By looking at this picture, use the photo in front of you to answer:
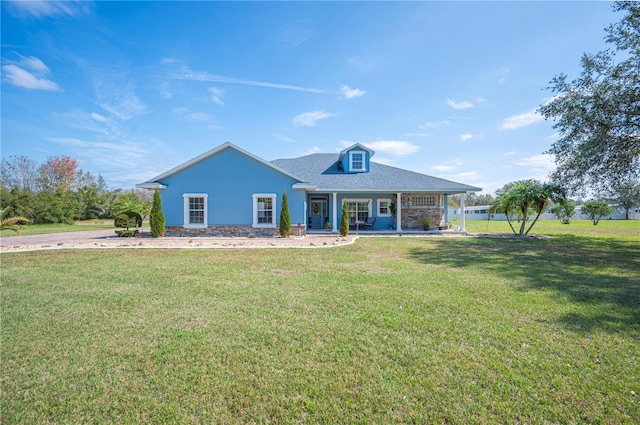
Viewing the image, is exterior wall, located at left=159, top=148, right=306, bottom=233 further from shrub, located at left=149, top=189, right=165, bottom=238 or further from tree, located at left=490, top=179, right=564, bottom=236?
tree, located at left=490, top=179, right=564, bottom=236

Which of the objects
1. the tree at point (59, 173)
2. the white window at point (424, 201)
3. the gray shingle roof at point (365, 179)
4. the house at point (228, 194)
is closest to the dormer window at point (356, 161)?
the gray shingle roof at point (365, 179)

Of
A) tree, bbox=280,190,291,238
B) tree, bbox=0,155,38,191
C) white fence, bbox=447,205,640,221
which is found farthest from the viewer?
white fence, bbox=447,205,640,221

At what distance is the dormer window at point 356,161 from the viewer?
20031 mm

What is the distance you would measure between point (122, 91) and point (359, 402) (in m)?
17.6

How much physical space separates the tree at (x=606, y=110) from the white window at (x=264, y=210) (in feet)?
48.9

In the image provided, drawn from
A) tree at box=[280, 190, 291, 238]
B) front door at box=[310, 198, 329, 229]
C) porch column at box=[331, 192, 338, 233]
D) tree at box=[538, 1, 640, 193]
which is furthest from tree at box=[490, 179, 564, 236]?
tree at box=[280, 190, 291, 238]

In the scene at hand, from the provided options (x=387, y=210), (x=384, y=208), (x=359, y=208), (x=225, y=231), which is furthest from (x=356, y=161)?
(x=225, y=231)

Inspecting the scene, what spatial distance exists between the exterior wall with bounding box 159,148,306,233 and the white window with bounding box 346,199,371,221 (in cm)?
493

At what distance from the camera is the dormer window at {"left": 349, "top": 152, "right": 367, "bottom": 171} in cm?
2003

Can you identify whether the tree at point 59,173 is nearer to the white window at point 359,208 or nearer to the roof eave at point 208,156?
the roof eave at point 208,156

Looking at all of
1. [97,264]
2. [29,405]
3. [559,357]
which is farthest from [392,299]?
[97,264]

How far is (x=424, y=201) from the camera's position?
1936cm

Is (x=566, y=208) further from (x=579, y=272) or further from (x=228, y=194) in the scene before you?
(x=228, y=194)

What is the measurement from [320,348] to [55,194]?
40.8 m
